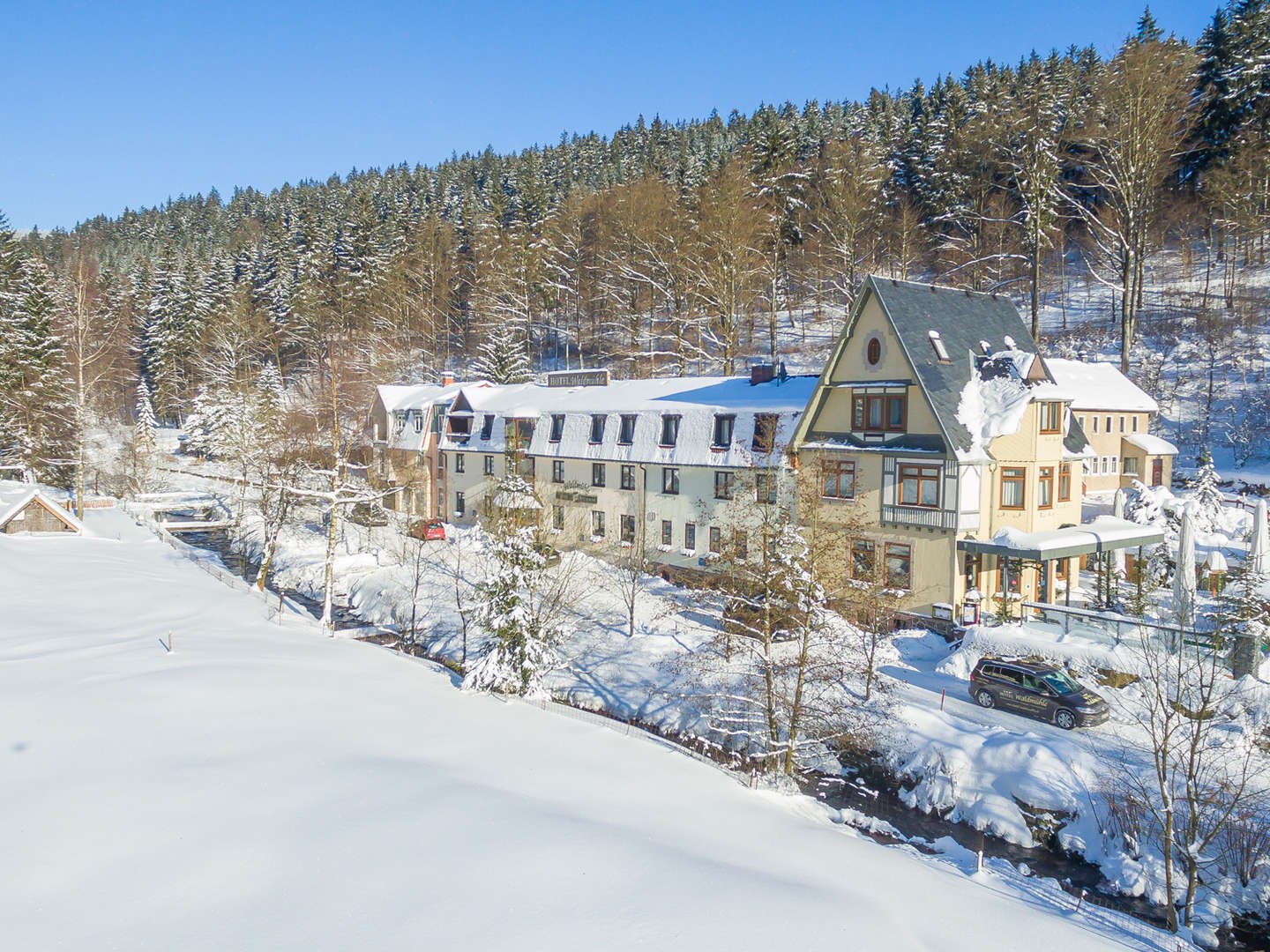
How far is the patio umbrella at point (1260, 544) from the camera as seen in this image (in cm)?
2572

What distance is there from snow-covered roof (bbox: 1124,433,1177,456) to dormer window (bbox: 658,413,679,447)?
2539cm

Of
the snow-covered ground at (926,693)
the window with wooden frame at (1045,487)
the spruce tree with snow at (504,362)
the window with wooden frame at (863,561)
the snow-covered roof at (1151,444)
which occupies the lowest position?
the snow-covered ground at (926,693)

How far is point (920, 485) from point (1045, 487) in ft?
17.3

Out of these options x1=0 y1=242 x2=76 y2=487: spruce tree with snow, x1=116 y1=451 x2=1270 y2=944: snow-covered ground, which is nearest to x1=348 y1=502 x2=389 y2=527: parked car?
x1=116 y1=451 x2=1270 y2=944: snow-covered ground

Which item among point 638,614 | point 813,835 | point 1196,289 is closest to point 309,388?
point 638,614

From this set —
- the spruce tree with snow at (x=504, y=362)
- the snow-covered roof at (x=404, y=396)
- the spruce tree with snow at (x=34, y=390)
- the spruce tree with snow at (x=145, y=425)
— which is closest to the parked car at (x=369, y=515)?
the snow-covered roof at (x=404, y=396)

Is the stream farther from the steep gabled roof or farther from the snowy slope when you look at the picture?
the steep gabled roof

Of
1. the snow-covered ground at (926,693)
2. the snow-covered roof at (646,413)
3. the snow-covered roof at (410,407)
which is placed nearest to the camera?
the snow-covered ground at (926,693)

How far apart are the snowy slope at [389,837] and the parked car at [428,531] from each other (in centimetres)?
2086

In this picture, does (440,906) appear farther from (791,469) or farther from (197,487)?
(197,487)

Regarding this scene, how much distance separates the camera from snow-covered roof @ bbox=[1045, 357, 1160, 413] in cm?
4119

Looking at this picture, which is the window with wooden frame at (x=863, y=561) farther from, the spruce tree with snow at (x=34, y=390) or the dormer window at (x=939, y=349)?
the spruce tree with snow at (x=34, y=390)

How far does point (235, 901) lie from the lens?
32.2 ft

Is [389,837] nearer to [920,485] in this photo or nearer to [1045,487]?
[920,485]
